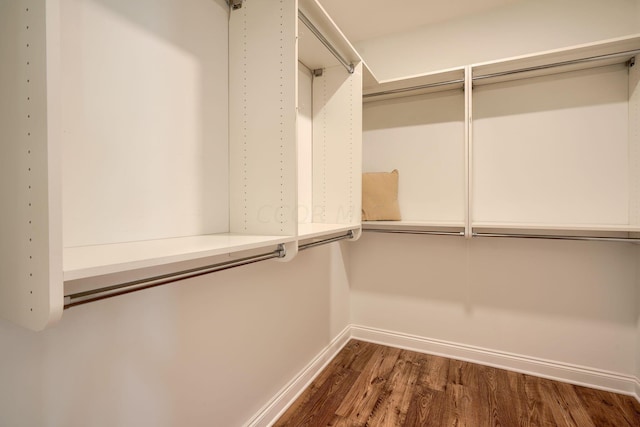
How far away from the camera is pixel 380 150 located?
254cm

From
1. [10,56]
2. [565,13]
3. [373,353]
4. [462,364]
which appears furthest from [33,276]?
[565,13]

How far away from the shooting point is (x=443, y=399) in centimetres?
184

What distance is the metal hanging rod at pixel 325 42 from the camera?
1.43 metres

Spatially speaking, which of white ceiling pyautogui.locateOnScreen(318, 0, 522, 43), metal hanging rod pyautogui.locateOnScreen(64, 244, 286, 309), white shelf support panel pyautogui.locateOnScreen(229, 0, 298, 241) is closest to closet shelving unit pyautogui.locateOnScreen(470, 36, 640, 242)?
white ceiling pyautogui.locateOnScreen(318, 0, 522, 43)

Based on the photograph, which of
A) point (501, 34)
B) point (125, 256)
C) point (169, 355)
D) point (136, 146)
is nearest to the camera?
point (125, 256)

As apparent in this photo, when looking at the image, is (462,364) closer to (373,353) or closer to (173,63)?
(373,353)

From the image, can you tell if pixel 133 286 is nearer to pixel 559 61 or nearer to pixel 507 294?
pixel 507 294

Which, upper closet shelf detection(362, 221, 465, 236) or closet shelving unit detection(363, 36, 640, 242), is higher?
closet shelving unit detection(363, 36, 640, 242)

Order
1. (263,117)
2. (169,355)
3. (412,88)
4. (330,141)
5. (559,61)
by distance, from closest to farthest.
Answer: (169,355) → (263,117) → (559,61) → (330,141) → (412,88)

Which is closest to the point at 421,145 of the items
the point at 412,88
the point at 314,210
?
the point at 412,88

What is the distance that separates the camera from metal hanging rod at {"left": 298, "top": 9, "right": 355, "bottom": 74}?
4.70ft

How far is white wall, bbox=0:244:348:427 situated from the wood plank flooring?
0.29 meters

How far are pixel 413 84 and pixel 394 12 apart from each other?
1.69 ft

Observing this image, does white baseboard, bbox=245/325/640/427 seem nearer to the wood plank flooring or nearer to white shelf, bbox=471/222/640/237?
the wood plank flooring
